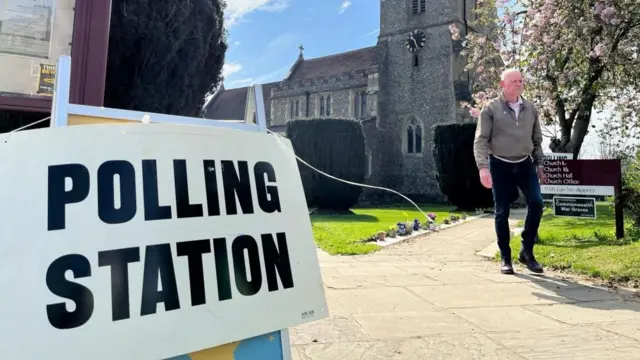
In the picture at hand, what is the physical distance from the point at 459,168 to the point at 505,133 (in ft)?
47.8

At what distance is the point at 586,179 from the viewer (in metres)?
5.62

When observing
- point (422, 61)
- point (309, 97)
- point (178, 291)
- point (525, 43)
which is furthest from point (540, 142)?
point (309, 97)

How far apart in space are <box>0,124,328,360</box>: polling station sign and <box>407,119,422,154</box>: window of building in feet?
86.9

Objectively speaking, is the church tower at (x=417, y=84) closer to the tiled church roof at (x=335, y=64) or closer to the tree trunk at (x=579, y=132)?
the tiled church roof at (x=335, y=64)

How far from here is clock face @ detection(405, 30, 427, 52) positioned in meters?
27.0

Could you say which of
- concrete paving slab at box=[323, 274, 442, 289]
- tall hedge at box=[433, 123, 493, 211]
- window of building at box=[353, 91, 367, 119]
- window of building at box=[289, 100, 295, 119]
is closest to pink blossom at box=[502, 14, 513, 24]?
tall hedge at box=[433, 123, 493, 211]

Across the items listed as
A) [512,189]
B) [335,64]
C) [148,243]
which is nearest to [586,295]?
[512,189]

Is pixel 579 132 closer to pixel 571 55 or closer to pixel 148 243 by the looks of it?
pixel 571 55

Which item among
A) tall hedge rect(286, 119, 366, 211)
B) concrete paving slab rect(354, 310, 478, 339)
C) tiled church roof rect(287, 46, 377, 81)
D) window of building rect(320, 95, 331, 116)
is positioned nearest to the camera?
concrete paving slab rect(354, 310, 478, 339)

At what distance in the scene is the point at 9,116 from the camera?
217 cm

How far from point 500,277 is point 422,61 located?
25388mm

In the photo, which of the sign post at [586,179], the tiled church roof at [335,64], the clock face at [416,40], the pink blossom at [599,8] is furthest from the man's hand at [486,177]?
the tiled church roof at [335,64]

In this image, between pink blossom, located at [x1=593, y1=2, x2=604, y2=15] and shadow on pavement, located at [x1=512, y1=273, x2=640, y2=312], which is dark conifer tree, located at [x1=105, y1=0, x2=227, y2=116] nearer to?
shadow on pavement, located at [x1=512, y1=273, x2=640, y2=312]

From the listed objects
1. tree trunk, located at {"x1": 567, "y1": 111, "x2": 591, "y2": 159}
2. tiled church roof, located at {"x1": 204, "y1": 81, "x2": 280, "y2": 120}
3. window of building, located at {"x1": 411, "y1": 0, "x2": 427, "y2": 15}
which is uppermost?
window of building, located at {"x1": 411, "y1": 0, "x2": 427, "y2": 15}
